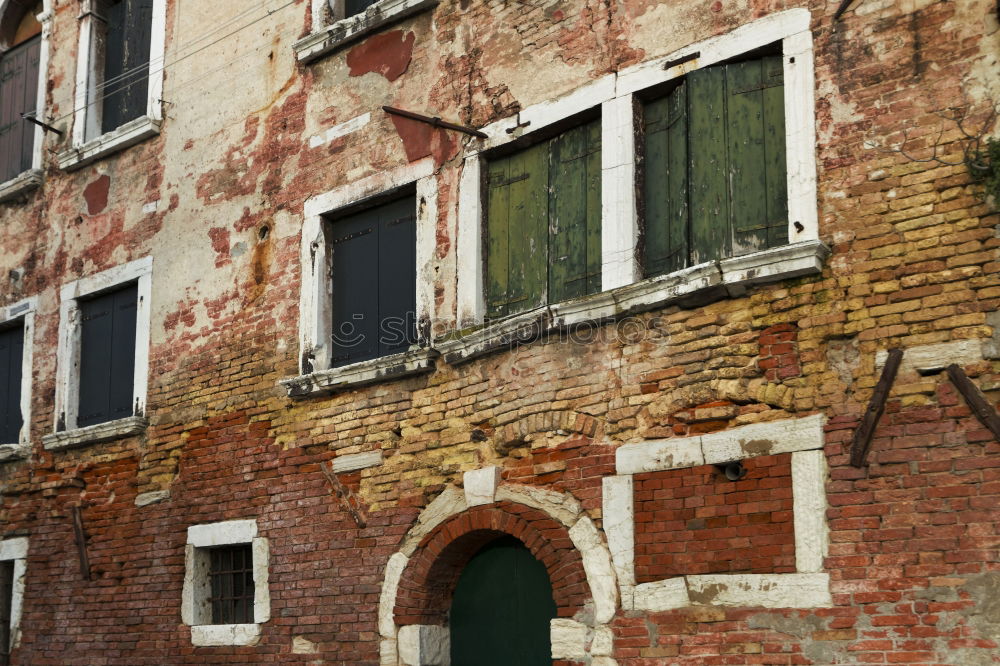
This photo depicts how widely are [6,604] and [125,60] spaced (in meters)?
5.10

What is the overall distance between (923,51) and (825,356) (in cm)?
168

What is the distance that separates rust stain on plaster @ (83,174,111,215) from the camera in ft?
38.5

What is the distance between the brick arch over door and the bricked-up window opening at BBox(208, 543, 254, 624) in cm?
180

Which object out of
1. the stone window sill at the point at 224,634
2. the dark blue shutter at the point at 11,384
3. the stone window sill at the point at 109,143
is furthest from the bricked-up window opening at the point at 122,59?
the stone window sill at the point at 224,634

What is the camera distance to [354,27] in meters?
9.78

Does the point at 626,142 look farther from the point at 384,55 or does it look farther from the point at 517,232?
the point at 384,55

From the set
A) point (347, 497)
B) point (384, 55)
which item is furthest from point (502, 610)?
point (384, 55)

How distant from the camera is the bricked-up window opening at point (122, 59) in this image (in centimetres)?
1188

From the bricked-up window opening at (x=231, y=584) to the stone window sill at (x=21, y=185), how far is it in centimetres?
449

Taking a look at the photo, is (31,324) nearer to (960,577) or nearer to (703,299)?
(703,299)

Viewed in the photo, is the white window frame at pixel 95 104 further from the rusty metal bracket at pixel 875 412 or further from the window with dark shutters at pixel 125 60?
the rusty metal bracket at pixel 875 412

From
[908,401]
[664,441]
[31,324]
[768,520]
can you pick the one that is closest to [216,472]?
[31,324]

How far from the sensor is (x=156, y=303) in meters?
10.9

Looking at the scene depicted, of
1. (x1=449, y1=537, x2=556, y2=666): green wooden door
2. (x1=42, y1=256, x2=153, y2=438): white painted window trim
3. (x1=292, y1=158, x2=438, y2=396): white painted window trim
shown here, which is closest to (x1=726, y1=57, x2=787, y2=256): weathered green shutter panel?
(x1=292, y1=158, x2=438, y2=396): white painted window trim
